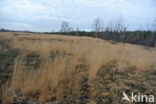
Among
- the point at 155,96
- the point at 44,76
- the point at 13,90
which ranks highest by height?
the point at 44,76

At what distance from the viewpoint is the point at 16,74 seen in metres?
2.13

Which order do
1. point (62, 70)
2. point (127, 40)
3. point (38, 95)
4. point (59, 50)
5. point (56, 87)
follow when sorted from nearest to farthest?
1. point (38, 95)
2. point (56, 87)
3. point (62, 70)
4. point (59, 50)
5. point (127, 40)

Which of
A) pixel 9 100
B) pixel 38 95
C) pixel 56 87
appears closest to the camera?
pixel 9 100

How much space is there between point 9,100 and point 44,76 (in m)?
0.64

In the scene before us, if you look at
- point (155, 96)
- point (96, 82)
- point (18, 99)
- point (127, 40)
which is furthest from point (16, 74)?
point (127, 40)

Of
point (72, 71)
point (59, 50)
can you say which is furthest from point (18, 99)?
point (59, 50)

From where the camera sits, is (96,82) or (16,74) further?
(96,82)

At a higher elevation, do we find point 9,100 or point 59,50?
point 59,50

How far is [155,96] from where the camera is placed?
85.6 inches

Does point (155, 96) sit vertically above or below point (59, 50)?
below

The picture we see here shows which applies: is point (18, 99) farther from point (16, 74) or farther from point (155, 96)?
point (155, 96)

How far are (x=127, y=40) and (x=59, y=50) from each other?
95.0 feet

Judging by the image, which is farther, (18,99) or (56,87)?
(56,87)

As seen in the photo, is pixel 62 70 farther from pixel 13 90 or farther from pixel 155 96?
pixel 155 96
